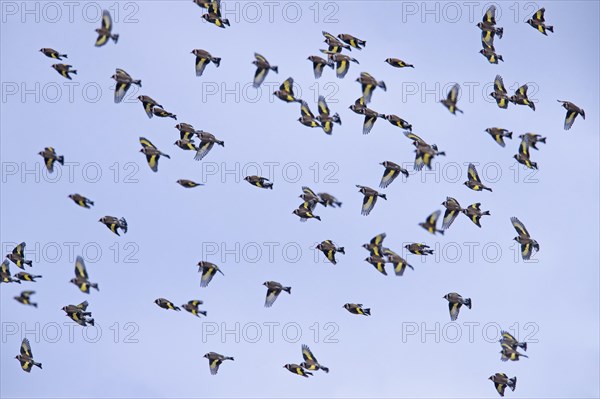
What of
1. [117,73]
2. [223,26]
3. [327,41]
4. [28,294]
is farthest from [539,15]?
[28,294]

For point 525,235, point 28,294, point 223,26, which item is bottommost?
point 28,294

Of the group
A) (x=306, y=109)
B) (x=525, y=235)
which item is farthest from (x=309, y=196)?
(x=525, y=235)

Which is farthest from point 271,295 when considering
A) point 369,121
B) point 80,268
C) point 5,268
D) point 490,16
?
point 490,16

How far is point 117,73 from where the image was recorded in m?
77.6

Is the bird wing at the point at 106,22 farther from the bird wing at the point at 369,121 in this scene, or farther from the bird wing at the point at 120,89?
the bird wing at the point at 369,121

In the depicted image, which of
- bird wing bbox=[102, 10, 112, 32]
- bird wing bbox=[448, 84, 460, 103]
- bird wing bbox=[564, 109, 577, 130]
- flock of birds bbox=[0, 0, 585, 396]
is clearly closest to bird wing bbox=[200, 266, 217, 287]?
flock of birds bbox=[0, 0, 585, 396]

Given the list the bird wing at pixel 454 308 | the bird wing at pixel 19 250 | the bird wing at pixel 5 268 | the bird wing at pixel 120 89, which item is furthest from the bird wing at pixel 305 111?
the bird wing at pixel 5 268

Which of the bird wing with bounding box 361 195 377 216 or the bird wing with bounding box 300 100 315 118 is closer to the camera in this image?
the bird wing with bounding box 300 100 315 118

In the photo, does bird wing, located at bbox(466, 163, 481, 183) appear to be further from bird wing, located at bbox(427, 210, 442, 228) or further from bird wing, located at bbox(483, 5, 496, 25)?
bird wing, located at bbox(427, 210, 442, 228)

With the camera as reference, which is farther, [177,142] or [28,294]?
[177,142]

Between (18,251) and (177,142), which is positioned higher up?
(177,142)

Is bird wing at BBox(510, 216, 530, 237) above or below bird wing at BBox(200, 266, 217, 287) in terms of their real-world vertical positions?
above

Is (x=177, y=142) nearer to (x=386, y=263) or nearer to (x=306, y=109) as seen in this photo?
(x=306, y=109)

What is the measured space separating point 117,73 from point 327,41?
33.9ft
